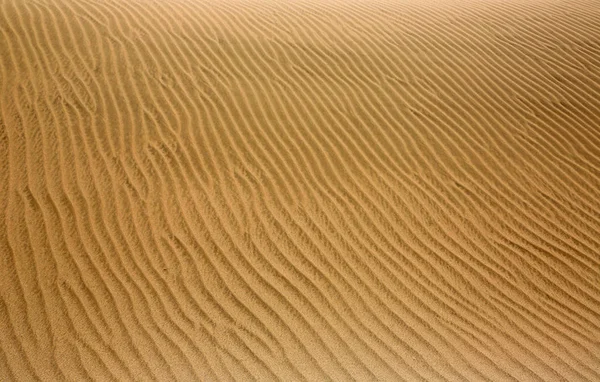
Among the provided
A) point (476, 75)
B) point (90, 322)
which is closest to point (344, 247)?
point (90, 322)

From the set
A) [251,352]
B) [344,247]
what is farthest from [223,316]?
[344,247]

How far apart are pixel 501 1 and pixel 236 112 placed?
5.69 meters

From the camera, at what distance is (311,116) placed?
5473 millimetres

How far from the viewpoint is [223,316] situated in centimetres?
361

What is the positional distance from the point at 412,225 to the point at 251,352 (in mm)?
1766

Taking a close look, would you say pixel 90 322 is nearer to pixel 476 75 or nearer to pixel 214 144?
pixel 214 144

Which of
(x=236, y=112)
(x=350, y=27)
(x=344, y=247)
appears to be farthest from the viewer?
(x=350, y=27)

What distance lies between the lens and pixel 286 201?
4.51 metres

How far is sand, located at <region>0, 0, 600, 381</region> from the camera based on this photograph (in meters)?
3.49

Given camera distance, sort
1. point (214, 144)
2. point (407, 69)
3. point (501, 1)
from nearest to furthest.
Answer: point (214, 144) → point (407, 69) → point (501, 1)

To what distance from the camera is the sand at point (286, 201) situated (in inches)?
138

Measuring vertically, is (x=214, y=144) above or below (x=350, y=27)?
below

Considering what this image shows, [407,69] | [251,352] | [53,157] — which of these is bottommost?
[251,352]

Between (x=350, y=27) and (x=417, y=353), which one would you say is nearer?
(x=417, y=353)
